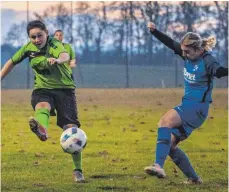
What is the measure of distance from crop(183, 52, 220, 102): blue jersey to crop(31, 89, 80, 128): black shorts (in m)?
1.55

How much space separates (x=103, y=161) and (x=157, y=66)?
35304 millimetres

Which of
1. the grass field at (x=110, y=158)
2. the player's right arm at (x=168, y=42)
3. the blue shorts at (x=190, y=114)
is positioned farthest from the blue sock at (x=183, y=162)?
the player's right arm at (x=168, y=42)

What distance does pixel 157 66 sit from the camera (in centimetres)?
4472

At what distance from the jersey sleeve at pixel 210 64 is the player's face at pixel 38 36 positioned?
2.06m

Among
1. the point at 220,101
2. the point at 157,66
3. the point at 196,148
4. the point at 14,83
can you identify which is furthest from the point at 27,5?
the point at 196,148

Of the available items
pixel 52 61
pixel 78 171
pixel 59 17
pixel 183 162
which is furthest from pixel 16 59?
pixel 59 17

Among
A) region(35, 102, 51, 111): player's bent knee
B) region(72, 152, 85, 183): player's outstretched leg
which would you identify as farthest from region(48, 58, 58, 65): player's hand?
region(72, 152, 85, 183): player's outstretched leg

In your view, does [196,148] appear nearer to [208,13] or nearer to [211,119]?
[211,119]

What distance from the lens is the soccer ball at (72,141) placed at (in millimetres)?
7590

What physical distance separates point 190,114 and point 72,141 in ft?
4.75

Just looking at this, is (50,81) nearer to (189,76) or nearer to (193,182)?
(189,76)

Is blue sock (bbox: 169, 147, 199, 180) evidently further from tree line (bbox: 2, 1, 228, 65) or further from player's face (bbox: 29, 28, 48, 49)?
tree line (bbox: 2, 1, 228, 65)

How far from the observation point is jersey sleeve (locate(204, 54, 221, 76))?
7.01 m

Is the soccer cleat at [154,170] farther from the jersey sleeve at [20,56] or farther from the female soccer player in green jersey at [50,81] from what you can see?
the jersey sleeve at [20,56]
